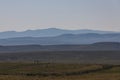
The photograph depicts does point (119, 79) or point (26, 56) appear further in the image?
point (26, 56)

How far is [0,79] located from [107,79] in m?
10.9

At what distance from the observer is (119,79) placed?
39.7 m

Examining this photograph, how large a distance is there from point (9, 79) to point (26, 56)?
93165 mm

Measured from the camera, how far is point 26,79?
128 feet

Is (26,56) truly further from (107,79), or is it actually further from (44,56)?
(107,79)

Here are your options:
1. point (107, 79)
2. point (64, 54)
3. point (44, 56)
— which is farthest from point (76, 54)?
point (107, 79)

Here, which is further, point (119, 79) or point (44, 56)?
point (44, 56)

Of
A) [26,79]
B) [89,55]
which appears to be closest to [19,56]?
[89,55]

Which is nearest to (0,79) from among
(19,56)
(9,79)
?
(9,79)

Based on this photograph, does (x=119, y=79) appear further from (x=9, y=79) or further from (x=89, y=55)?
(x=89, y=55)

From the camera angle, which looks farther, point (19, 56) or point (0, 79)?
point (19, 56)

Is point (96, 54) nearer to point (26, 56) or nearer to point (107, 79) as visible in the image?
point (26, 56)

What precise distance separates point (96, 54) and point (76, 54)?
7.05 meters

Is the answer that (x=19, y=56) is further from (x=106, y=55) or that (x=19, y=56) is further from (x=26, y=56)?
(x=106, y=55)
